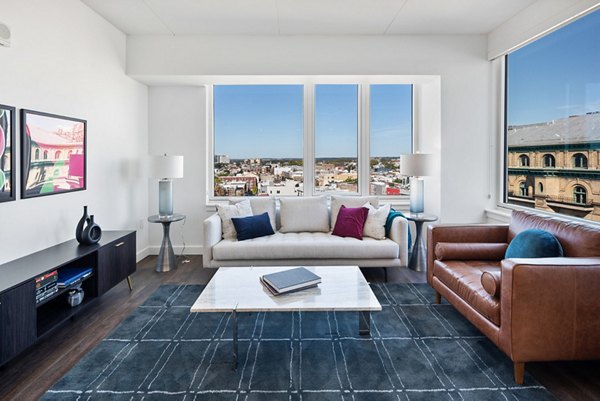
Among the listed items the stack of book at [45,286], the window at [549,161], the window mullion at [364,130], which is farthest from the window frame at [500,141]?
the stack of book at [45,286]

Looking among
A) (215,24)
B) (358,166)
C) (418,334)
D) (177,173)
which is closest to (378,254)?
(418,334)

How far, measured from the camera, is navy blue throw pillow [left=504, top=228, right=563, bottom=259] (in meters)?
2.36

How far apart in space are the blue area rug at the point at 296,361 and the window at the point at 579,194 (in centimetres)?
154

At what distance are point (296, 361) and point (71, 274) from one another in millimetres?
1907

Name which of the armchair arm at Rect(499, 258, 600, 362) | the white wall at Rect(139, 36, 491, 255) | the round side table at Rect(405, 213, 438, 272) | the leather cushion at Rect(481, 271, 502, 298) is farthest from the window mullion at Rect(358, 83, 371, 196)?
the armchair arm at Rect(499, 258, 600, 362)

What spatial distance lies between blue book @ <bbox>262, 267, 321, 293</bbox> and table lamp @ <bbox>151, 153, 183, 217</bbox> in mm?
2228

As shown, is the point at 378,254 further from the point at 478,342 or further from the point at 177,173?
the point at 177,173

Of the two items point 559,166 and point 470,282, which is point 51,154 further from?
point 559,166

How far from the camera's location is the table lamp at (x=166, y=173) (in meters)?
4.16

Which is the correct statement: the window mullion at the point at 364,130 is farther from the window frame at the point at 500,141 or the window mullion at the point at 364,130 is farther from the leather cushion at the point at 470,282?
the leather cushion at the point at 470,282

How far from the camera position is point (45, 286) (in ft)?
7.89

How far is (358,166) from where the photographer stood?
504 centimetres

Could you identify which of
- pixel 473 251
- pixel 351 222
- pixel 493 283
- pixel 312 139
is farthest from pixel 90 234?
pixel 473 251

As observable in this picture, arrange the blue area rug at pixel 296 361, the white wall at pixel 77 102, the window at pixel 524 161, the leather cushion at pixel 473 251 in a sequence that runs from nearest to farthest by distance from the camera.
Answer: the blue area rug at pixel 296 361 → the white wall at pixel 77 102 → the leather cushion at pixel 473 251 → the window at pixel 524 161
